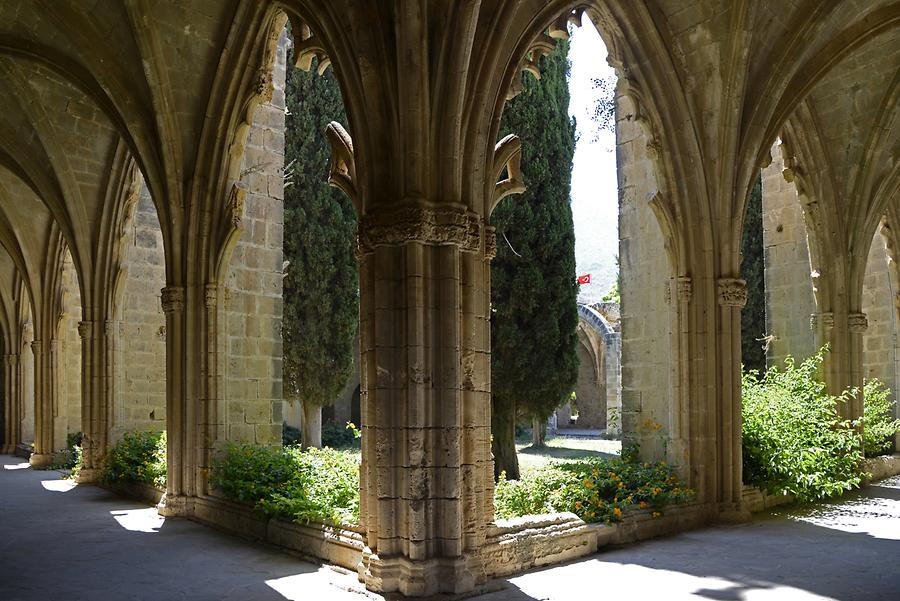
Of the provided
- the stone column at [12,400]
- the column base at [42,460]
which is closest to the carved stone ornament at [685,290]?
the column base at [42,460]

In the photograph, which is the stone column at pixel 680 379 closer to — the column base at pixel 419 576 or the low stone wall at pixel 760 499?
the low stone wall at pixel 760 499

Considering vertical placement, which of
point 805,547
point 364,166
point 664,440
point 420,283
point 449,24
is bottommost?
point 805,547

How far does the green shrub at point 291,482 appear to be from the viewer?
564 centimetres

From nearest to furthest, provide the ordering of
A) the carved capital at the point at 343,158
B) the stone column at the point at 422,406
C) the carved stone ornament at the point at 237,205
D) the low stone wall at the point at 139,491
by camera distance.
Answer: the stone column at the point at 422,406 < the carved capital at the point at 343,158 < the carved stone ornament at the point at 237,205 < the low stone wall at the point at 139,491

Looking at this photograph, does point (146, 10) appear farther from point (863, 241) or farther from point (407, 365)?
point (863, 241)

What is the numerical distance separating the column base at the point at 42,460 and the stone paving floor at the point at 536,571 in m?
6.34

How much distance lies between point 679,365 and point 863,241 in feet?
14.0

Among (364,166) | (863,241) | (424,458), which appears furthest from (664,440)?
(863,241)

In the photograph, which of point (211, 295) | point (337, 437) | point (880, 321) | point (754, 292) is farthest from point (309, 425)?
point (880, 321)

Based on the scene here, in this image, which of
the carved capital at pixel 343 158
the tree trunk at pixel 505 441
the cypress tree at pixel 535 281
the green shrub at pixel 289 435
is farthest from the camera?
the green shrub at pixel 289 435

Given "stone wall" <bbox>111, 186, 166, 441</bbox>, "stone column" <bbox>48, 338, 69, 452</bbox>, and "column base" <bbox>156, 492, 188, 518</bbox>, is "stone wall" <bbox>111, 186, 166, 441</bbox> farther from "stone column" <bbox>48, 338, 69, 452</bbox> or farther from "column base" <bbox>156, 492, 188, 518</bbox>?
"stone column" <bbox>48, 338, 69, 452</bbox>

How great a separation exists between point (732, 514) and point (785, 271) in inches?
181

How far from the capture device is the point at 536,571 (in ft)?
16.4

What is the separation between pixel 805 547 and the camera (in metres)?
5.72
